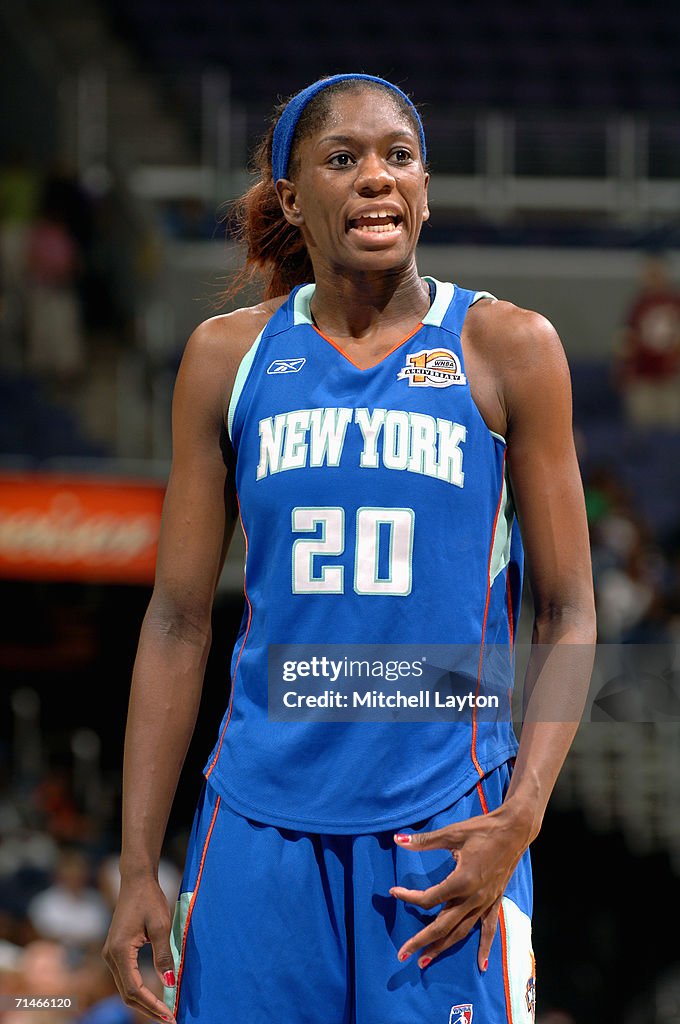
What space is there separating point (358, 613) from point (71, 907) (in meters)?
6.09

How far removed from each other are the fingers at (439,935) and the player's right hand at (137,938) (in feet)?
1.19

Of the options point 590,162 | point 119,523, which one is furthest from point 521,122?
point 119,523

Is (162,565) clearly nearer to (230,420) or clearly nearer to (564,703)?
(230,420)

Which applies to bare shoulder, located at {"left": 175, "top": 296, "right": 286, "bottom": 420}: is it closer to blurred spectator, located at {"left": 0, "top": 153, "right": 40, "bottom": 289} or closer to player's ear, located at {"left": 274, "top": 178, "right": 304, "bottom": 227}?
player's ear, located at {"left": 274, "top": 178, "right": 304, "bottom": 227}

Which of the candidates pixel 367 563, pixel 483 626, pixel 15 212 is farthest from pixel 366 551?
pixel 15 212

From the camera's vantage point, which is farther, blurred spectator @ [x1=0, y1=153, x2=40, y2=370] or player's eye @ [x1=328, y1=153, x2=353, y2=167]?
blurred spectator @ [x1=0, y1=153, x2=40, y2=370]

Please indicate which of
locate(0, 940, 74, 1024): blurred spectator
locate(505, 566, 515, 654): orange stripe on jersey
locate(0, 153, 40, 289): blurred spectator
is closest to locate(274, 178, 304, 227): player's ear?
locate(505, 566, 515, 654): orange stripe on jersey

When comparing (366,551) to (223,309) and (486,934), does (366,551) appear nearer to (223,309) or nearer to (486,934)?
(486,934)

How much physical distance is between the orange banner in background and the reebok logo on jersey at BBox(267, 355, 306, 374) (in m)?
5.95

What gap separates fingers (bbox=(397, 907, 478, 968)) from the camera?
5.95 feet

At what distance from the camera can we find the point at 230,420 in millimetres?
2102

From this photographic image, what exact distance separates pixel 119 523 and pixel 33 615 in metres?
2.06

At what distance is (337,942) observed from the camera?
6.20ft

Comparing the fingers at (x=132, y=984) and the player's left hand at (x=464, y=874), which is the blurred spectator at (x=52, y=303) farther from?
the player's left hand at (x=464, y=874)
